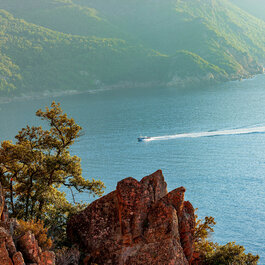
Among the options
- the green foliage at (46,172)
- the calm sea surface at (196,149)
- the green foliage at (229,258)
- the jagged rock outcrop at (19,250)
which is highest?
the calm sea surface at (196,149)

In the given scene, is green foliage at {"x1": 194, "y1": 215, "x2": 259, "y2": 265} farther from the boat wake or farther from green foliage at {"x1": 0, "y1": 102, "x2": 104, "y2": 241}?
the boat wake

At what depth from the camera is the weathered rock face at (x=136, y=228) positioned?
2500 centimetres

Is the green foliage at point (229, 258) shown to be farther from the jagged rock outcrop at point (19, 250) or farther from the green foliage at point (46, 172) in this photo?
the jagged rock outcrop at point (19, 250)

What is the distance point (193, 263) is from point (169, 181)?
1811 inches

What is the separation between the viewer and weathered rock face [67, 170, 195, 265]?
2500 cm

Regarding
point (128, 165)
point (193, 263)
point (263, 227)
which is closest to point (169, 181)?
point (128, 165)

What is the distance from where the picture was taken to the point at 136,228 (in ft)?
83.6

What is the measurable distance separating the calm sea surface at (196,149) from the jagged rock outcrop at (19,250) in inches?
1321

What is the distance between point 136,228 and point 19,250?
8.20 metres

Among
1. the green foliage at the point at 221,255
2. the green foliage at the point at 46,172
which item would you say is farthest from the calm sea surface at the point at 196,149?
the green foliage at the point at 46,172

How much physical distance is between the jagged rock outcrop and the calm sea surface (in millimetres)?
33549

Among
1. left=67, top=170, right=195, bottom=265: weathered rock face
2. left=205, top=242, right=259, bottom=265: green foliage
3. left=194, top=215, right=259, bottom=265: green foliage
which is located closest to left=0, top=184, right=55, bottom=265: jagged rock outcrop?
left=67, top=170, right=195, bottom=265: weathered rock face

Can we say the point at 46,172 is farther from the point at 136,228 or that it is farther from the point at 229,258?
the point at 229,258

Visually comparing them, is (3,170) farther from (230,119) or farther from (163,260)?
(230,119)
